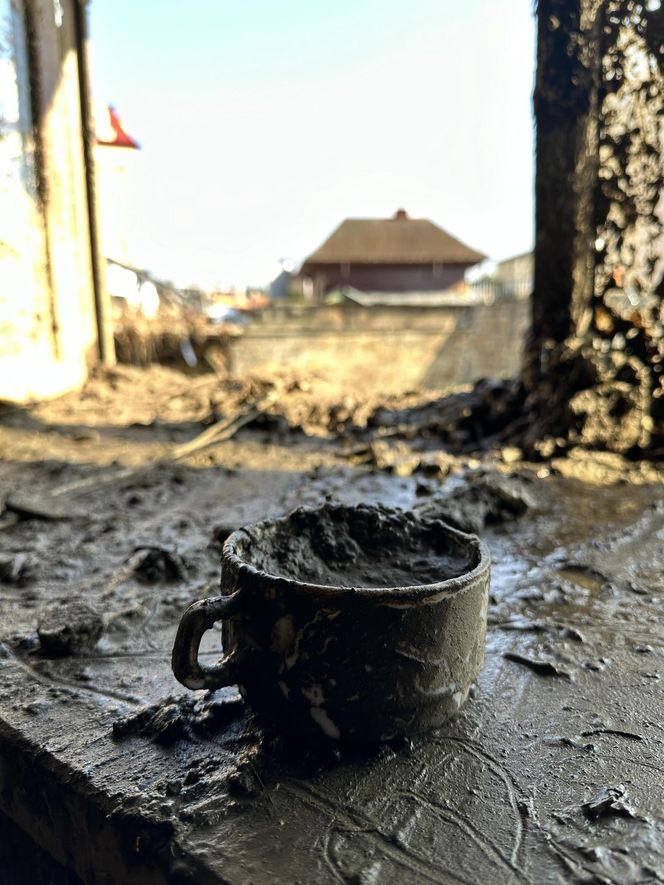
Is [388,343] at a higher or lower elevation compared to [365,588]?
lower

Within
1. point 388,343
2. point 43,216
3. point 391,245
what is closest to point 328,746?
point 43,216

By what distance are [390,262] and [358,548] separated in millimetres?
21904

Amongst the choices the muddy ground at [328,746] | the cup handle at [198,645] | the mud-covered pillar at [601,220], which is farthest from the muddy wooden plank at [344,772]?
the mud-covered pillar at [601,220]

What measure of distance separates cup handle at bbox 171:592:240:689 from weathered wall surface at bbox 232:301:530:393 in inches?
395

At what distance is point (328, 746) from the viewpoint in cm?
113

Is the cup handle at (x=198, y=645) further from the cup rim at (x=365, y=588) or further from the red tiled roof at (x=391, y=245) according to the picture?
the red tiled roof at (x=391, y=245)

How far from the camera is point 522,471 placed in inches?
139

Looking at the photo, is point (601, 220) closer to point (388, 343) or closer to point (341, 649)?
point (341, 649)

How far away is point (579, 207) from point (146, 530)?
3.30 meters

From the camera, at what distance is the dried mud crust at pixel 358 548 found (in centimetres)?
138

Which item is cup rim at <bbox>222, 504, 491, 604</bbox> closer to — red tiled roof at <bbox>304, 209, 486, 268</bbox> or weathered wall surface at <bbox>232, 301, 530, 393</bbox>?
weathered wall surface at <bbox>232, 301, 530, 393</bbox>

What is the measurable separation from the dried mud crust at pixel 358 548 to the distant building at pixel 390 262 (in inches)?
848

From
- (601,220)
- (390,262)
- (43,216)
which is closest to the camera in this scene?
(601,220)

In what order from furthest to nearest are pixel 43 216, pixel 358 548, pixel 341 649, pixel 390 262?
pixel 390 262 < pixel 43 216 < pixel 358 548 < pixel 341 649
